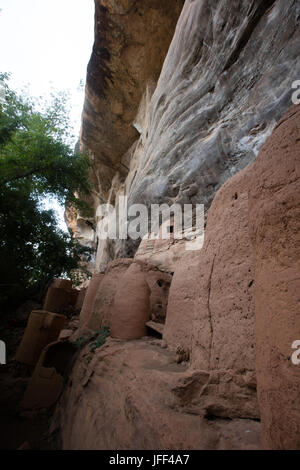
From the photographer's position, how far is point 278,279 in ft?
3.41

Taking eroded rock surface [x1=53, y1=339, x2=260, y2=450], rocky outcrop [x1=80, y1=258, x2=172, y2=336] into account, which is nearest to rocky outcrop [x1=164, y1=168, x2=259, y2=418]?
eroded rock surface [x1=53, y1=339, x2=260, y2=450]

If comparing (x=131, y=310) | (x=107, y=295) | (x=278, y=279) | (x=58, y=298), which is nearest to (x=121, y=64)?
(x=58, y=298)

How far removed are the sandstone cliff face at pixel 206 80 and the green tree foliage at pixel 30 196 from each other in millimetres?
3779

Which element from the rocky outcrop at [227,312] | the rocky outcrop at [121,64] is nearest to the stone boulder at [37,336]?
the rocky outcrop at [227,312]

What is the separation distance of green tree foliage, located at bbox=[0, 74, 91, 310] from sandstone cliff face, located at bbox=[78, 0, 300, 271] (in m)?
3.78

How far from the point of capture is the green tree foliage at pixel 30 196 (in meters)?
8.58

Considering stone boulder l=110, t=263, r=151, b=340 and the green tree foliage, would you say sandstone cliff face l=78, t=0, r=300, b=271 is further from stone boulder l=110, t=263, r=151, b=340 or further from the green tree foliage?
the green tree foliage

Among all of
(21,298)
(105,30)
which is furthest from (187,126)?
(21,298)

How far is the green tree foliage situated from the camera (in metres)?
8.58

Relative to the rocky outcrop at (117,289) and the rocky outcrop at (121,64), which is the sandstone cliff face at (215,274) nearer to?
the rocky outcrop at (117,289)

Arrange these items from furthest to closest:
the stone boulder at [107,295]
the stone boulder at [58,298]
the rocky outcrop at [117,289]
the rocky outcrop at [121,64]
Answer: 1. the stone boulder at [58,298]
2. the rocky outcrop at [121,64]
3. the stone boulder at [107,295]
4. the rocky outcrop at [117,289]

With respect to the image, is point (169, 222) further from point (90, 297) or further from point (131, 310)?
point (131, 310)

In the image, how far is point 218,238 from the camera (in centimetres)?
197
